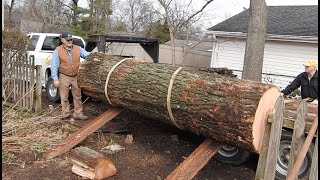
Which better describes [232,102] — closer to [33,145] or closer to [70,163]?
[70,163]

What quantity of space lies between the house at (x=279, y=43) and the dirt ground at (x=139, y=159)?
9.31m

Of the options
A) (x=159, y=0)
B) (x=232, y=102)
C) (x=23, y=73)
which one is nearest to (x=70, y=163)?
(x=232, y=102)

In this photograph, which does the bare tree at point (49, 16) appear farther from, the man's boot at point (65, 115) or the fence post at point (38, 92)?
the man's boot at point (65, 115)

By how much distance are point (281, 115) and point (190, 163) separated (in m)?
1.23

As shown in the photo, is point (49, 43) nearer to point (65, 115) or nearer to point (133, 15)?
point (65, 115)

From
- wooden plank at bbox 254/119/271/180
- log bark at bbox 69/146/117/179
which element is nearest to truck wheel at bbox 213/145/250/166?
wooden plank at bbox 254/119/271/180

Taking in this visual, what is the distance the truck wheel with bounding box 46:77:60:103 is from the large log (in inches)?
120

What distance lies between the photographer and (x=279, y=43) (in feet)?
53.1

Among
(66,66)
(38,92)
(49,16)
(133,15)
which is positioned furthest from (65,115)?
(133,15)

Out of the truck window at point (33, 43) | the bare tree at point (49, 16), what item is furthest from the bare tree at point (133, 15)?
the truck window at point (33, 43)

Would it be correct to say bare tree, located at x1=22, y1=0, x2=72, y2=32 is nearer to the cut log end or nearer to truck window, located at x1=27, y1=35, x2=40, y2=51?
truck window, located at x1=27, y1=35, x2=40, y2=51

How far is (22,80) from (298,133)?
608 centimetres

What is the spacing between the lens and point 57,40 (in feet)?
33.7

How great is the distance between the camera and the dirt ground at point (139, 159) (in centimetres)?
480
